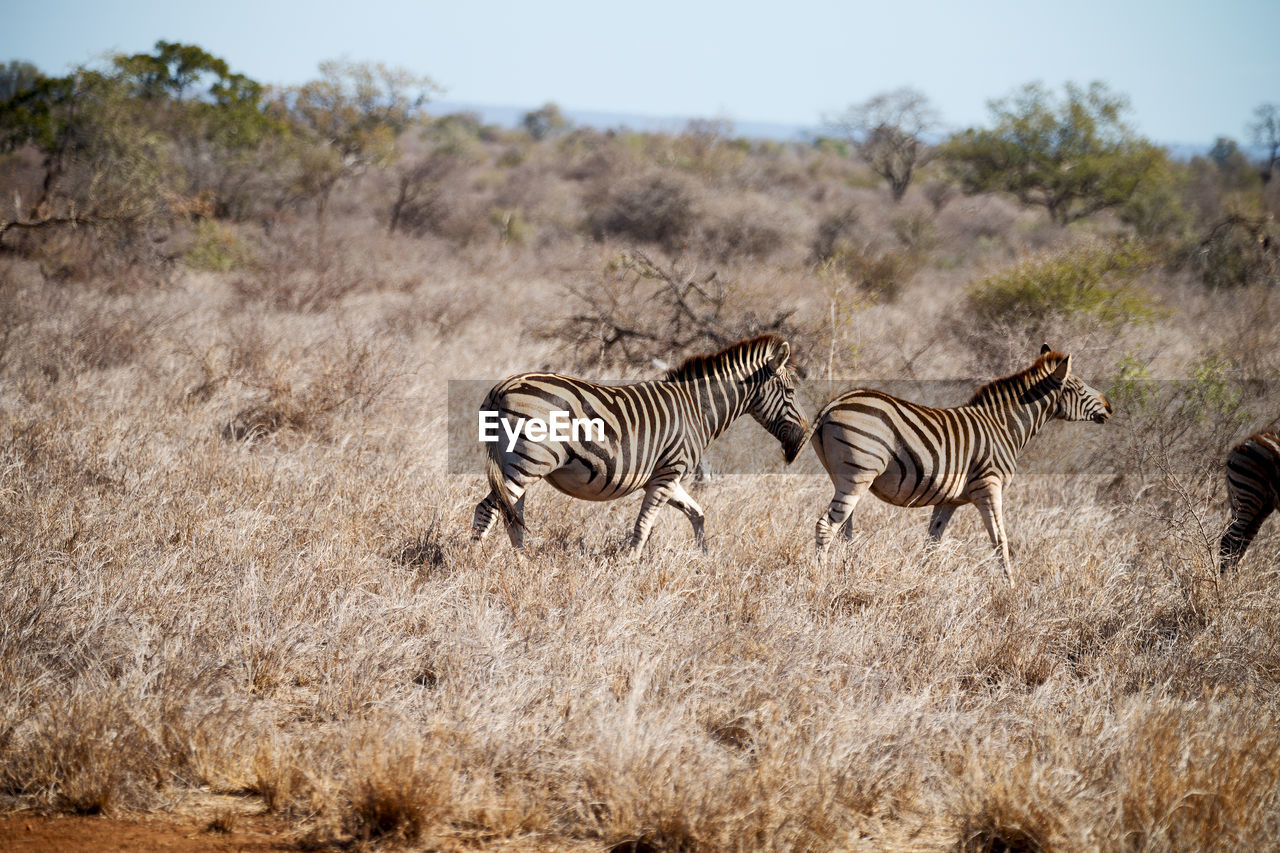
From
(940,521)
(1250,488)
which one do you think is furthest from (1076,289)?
(940,521)

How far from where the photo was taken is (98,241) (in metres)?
13.6

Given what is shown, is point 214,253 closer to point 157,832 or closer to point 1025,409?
point 1025,409

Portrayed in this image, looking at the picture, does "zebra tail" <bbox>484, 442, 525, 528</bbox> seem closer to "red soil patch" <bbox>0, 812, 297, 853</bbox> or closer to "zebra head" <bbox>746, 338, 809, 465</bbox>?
"zebra head" <bbox>746, 338, 809, 465</bbox>

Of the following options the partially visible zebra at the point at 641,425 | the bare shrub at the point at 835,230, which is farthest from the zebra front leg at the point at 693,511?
the bare shrub at the point at 835,230

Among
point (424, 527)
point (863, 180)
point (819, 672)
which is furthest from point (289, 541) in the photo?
point (863, 180)

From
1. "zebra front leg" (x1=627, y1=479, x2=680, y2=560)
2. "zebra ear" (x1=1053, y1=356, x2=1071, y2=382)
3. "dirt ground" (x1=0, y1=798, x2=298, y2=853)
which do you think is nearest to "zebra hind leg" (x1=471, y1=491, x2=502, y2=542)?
"zebra front leg" (x1=627, y1=479, x2=680, y2=560)

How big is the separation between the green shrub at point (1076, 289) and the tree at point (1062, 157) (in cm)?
1620

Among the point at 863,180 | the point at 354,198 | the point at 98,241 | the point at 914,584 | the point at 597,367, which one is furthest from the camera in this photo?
the point at 863,180

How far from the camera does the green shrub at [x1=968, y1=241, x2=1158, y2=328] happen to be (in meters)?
11.7

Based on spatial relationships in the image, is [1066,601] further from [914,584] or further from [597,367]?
[597,367]

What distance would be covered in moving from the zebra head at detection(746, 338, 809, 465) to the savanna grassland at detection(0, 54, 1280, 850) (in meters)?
0.66

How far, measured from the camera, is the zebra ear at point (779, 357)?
6.15 meters

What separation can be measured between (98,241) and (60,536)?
1018 cm

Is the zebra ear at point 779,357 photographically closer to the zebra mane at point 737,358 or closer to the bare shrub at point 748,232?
the zebra mane at point 737,358
